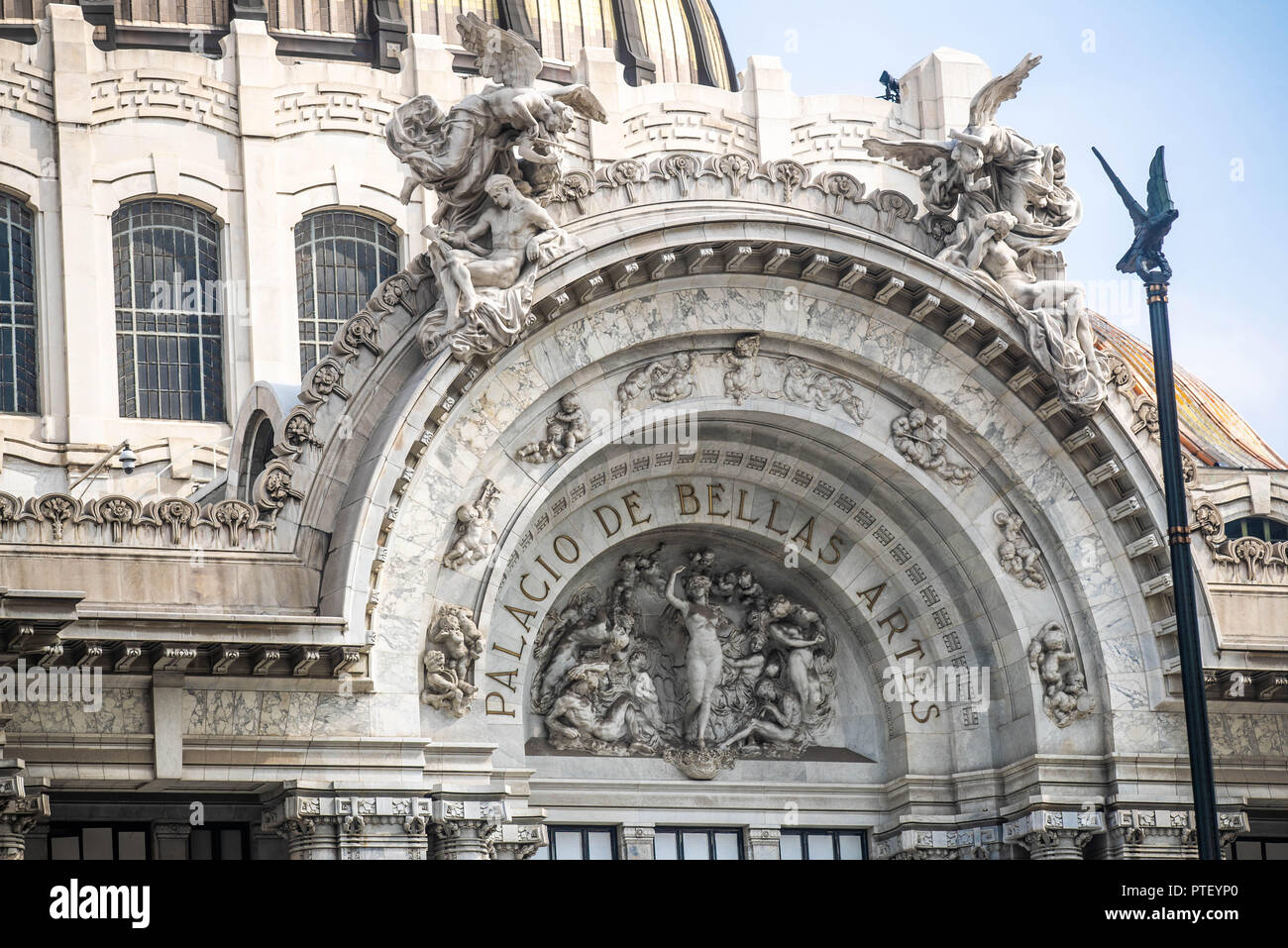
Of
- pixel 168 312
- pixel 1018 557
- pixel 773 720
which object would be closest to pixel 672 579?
pixel 773 720

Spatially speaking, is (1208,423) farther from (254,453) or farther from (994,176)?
(254,453)

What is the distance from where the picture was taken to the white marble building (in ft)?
93.4

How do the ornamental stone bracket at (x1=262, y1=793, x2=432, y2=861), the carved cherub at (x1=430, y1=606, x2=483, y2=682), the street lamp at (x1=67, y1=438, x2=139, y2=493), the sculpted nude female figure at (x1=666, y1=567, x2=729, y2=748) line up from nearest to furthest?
the ornamental stone bracket at (x1=262, y1=793, x2=432, y2=861), the carved cherub at (x1=430, y1=606, x2=483, y2=682), the sculpted nude female figure at (x1=666, y1=567, x2=729, y2=748), the street lamp at (x1=67, y1=438, x2=139, y2=493)

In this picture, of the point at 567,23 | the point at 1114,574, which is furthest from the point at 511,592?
the point at 567,23

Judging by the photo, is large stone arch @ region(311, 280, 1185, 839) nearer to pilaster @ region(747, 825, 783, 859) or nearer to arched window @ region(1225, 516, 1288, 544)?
pilaster @ region(747, 825, 783, 859)

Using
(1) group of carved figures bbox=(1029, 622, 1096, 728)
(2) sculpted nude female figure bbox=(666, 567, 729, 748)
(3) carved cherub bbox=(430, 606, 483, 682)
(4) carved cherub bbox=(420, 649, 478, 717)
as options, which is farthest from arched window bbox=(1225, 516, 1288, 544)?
(4) carved cherub bbox=(420, 649, 478, 717)

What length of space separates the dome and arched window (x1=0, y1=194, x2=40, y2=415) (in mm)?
5137

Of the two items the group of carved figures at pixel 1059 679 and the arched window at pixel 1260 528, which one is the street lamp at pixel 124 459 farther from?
the arched window at pixel 1260 528

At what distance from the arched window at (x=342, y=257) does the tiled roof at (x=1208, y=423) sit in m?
17.4

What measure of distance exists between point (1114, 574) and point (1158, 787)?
291cm

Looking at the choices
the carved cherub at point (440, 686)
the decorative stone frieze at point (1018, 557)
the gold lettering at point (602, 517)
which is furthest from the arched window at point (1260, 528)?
the carved cherub at point (440, 686)

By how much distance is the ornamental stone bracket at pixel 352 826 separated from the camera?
28.5 meters
